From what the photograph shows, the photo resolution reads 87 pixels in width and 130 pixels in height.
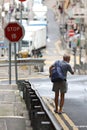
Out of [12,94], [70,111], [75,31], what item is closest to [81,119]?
[70,111]

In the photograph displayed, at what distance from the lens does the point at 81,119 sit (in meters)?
11.8

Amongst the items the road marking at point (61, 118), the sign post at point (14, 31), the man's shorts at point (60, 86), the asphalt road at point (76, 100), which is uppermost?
the sign post at point (14, 31)

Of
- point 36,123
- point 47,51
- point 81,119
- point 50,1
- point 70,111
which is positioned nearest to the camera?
point 36,123

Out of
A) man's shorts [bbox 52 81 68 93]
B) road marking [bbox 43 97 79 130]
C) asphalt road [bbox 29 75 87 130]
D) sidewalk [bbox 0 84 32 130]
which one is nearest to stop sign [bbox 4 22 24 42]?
sidewalk [bbox 0 84 32 130]

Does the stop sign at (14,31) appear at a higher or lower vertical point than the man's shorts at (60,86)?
higher

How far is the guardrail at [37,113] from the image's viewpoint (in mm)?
9504

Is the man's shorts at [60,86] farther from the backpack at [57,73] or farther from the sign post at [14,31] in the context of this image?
the sign post at [14,31]

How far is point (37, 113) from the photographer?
10281mm

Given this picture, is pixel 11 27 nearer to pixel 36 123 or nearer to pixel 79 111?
pixel 79 111

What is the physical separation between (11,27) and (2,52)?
38.3 m

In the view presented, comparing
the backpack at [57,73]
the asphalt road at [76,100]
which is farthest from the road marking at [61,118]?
the backpack at [57,73]

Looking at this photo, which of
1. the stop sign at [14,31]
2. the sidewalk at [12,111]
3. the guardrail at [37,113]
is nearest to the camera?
the guardrail at [37,113]

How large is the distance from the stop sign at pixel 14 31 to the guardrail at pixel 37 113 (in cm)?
187

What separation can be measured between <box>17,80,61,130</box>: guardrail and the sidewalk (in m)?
0.23
